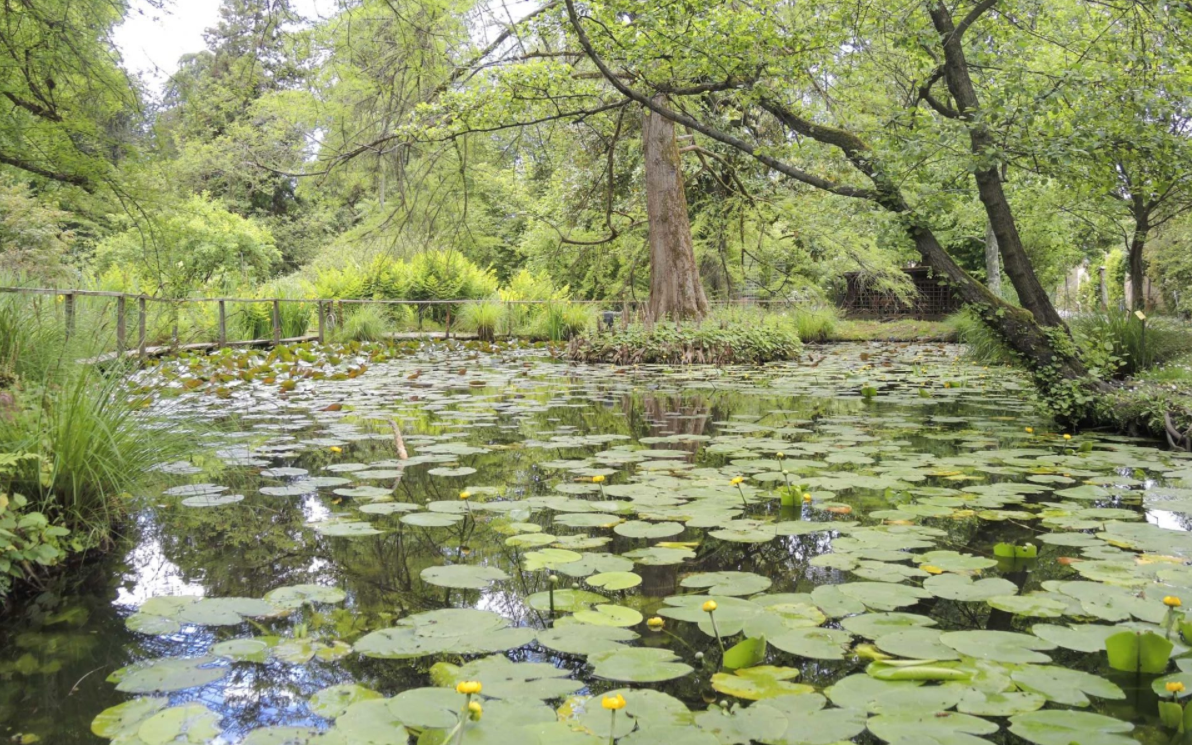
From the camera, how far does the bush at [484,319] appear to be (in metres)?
14.8

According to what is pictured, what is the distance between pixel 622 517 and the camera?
8.91ft

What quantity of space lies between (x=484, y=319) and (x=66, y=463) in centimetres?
1246

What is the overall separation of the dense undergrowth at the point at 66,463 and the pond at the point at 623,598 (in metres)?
0.12

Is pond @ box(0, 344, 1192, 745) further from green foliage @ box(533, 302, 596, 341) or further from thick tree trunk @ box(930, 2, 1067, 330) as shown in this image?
green foliage @ box(533, 302, 596, 341)

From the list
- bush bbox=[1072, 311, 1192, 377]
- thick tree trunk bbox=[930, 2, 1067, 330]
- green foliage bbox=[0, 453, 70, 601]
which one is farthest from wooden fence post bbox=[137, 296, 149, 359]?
bush bbox=[1072, 311, 1192, 377]

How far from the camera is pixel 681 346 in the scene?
10.2 metres

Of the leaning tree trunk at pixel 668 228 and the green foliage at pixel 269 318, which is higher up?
the leaning tree trunk at pixel 668 228

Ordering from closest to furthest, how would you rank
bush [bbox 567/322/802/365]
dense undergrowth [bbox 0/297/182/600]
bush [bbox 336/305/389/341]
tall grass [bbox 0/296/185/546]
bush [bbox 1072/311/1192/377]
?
1. dense undergrowth [bbox 0/297/182/600]
2. tall grass [bbox 0/296/185/546]
3. bush [bbox 1072/311/1192/377]
4. bush [bbox 567/322/802/365]
5. bush [bbox 336/305/389/341]

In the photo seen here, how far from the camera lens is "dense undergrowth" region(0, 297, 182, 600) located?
2010mm

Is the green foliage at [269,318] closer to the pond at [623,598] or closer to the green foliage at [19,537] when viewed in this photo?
the pond at [623,598]

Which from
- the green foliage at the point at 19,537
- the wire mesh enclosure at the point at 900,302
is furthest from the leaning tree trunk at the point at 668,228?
the wire mesh enclosure at the point at 900,302

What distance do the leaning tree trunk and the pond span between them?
7.10 m

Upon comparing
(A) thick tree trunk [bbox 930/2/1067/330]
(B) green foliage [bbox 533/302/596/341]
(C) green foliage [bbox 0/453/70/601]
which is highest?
(A) thick tree trunk [bbox 930/2/1067/330]

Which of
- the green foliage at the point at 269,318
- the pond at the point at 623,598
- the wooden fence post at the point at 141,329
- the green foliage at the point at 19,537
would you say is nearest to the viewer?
the pond at the point at 623,598
